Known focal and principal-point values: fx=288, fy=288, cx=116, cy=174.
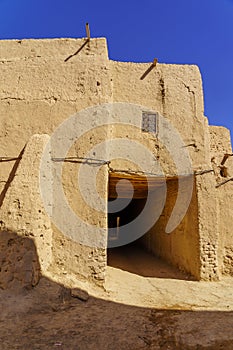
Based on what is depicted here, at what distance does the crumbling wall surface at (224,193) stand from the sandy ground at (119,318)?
113 centimetres

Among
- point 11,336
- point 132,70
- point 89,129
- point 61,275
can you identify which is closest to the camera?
point 11,336

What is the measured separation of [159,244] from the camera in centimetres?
896

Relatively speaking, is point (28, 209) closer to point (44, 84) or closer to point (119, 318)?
point (119, 318)

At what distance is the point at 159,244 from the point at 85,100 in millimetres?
4982

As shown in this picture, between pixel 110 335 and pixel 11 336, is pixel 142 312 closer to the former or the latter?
pixel 110 335

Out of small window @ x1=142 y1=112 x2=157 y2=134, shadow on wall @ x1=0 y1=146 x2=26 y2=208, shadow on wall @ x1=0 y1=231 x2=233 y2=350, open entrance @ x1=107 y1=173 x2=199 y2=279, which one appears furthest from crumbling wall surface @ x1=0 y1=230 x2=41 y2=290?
small window @ x1=142 y1=112 x2=157 y2=134

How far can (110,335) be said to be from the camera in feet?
12.0

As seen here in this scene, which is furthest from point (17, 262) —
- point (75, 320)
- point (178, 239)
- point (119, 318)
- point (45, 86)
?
point (178, 239)

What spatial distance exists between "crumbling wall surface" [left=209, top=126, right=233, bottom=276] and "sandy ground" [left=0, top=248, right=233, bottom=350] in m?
1.13

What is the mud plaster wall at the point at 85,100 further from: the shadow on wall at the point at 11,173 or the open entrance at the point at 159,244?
the open entrance at the point at 159,244

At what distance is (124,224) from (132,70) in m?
8.47

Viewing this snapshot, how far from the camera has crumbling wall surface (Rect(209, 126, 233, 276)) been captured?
7309mm

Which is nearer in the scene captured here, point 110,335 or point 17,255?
point 110,335

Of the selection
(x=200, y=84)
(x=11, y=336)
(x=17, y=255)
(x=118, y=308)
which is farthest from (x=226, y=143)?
(x=11, y=336)
